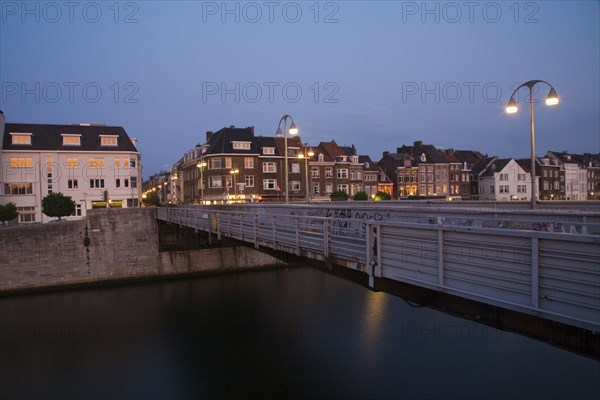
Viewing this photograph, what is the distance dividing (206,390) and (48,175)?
38334 millimetres

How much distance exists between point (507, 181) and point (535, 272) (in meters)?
74.8

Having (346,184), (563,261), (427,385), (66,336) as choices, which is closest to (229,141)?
(346,184)

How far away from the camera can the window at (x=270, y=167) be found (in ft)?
193

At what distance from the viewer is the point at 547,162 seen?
77.2 m

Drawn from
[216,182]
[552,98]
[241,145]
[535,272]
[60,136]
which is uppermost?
[60,136]

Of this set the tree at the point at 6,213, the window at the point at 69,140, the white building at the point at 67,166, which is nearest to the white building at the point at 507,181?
the white building at the point at 67,166

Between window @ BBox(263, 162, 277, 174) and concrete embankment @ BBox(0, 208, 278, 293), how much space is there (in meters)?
19.8

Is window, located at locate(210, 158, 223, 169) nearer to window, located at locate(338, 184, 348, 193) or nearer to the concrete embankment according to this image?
window, located at locate(338, 184, 348, 193)

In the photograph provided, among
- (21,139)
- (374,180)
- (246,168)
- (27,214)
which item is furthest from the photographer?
(374,180)

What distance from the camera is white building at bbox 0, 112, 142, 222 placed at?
47.4m

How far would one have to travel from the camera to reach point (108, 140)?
170 ft

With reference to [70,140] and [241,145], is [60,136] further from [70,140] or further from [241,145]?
[241,145]

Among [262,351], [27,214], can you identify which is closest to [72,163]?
[27,214]

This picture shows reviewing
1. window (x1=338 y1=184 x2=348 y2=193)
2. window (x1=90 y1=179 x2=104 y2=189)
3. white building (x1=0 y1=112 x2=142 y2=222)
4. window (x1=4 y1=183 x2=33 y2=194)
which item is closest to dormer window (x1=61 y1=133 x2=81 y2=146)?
white building (x1=0 y1=112 x2=142 y2=222)
